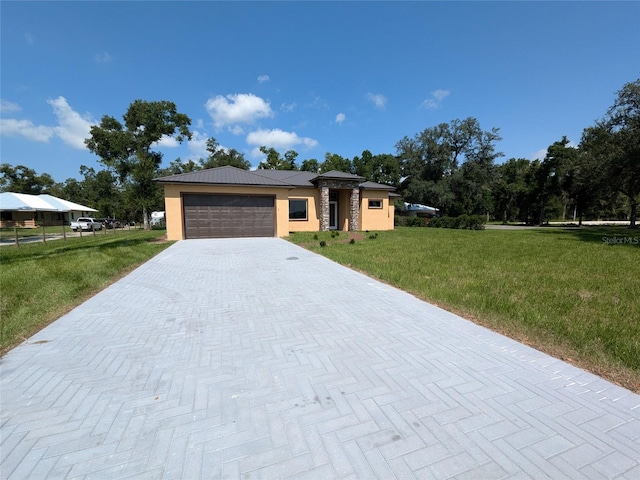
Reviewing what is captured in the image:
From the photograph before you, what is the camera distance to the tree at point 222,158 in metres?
44.7

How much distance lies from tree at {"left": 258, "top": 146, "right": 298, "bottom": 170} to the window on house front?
2594 cm

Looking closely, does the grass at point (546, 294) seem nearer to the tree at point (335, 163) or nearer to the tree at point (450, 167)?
the tree at point (450, 167)

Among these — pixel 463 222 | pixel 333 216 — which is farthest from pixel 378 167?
pixel 333 216

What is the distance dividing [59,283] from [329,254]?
310 inches

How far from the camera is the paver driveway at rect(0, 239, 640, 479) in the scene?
1.89 metres

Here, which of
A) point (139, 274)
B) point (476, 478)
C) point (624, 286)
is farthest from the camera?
point (139, 274)

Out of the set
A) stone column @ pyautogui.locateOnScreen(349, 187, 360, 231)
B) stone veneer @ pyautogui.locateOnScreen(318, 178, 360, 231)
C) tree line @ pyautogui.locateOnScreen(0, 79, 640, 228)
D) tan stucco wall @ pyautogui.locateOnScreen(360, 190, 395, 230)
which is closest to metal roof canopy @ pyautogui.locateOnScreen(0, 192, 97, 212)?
tree line @ pyautogui.locateOnScreen(0, 79, 640, 228)

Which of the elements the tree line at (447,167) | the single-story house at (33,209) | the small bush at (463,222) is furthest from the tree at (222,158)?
the small bush at (463,222)

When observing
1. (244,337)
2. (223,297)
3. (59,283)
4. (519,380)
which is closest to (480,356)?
(519,380)

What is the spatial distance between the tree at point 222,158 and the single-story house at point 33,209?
1804 cm

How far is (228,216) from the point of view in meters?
16.8

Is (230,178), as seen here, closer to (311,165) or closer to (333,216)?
(333,216)

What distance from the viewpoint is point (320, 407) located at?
2455mm

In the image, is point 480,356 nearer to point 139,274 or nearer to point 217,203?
point 139,274
